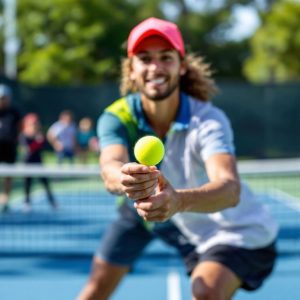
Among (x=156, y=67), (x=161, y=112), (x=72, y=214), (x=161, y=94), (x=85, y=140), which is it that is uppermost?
(x=156, y=67)

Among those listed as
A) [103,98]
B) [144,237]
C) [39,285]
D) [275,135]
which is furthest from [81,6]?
[144,237]

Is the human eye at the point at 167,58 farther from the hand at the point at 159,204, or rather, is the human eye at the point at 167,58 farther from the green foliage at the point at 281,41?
the green foliage at the point at 281,41

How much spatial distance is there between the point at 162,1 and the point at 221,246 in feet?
156

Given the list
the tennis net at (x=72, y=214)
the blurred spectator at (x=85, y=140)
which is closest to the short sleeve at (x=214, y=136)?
the tennis net at (x=72, y=214)

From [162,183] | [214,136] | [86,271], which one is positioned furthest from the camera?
[86,271]

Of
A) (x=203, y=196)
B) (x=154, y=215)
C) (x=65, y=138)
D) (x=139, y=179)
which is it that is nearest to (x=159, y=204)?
(x=154, y=215)

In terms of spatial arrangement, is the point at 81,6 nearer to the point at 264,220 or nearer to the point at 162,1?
the point at 162,1

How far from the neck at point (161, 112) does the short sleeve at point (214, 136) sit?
178 millimetres

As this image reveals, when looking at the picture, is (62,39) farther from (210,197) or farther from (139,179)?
(139,179)

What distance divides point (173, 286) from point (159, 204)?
3649mm

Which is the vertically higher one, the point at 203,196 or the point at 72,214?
the point at 203,196

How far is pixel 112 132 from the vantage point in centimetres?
314

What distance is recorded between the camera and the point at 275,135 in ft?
61.5

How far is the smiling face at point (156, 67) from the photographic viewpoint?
10.1 feet
